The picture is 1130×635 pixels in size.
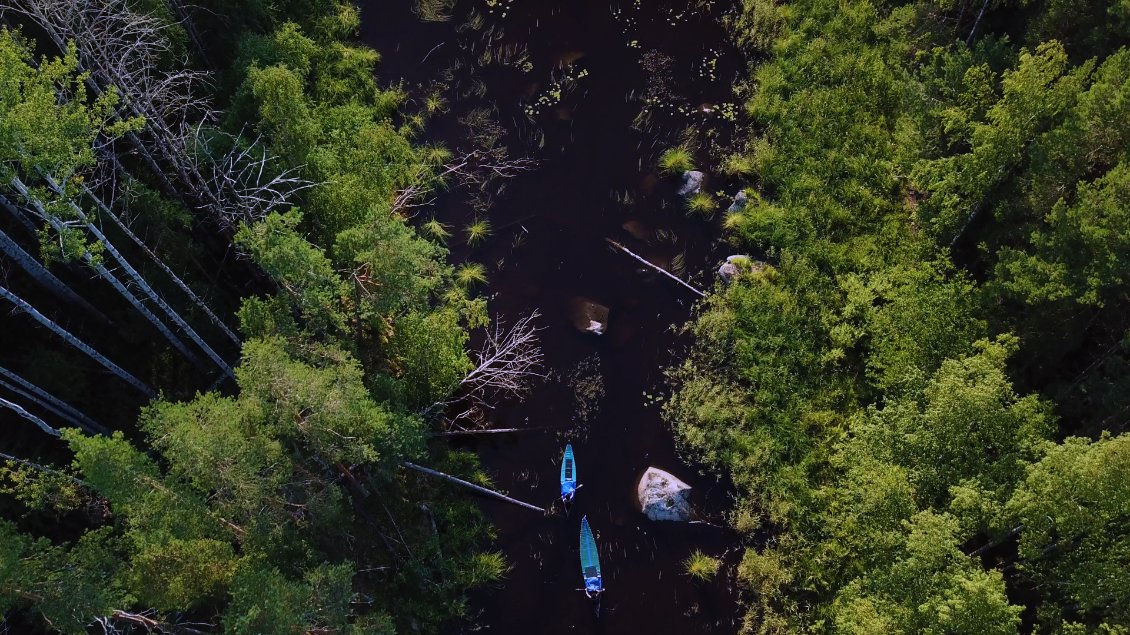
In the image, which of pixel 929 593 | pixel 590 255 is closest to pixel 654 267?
pixel 590 255

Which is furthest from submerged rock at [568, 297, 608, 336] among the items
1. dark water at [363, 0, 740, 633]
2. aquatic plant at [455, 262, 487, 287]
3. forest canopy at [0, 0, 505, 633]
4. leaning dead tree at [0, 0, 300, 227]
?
leaning dead tree at [0, 0, 300, 227]

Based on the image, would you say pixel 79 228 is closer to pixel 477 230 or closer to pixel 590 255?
pixel 477 230

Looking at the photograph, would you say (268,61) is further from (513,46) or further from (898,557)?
(898,557)

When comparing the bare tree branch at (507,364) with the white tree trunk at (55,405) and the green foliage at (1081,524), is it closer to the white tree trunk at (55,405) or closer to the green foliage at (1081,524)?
the white tree trunk at (55,405)

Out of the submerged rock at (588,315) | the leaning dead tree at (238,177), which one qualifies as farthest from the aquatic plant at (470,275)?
the leaning dead tree at (238,177)

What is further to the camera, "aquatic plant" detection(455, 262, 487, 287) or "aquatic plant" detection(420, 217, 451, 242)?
"aquatic plant" detection(420, 217, 451, 242)

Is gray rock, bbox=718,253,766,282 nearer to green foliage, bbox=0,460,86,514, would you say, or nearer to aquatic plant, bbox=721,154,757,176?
aquatic plant, bbox=721,154,757,176
